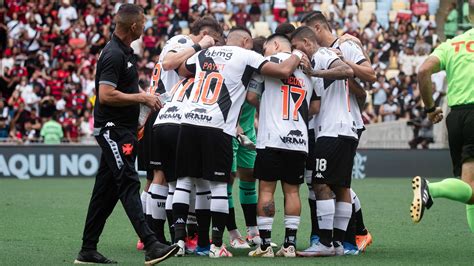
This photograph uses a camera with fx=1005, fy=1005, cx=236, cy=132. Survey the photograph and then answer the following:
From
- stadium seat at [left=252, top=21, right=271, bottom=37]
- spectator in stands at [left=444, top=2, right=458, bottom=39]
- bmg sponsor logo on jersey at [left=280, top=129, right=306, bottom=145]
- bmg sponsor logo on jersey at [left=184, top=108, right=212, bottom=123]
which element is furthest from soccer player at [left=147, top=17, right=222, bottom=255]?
stadium seat at [left=252, top=21, right=271, bottom=37]

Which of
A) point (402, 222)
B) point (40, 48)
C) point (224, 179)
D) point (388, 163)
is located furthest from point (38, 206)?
point (40, 48)

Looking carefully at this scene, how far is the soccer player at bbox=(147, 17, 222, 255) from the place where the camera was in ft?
35.7

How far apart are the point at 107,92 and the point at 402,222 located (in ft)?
21.3

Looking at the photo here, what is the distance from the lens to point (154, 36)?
32.2m

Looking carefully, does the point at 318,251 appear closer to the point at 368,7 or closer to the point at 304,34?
the point at 304,34

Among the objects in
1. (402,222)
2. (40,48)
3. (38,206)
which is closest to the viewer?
(402,222)

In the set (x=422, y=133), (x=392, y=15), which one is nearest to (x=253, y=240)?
(x=422, y=133)

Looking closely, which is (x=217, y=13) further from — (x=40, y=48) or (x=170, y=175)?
(x=170, y=175)

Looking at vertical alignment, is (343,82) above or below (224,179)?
above

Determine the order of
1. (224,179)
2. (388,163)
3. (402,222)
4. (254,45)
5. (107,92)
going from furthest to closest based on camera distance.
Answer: (388,163) → (402,222) → (254,45) → (224,179) → (107,92)

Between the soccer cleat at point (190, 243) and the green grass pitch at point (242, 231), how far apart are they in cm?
46

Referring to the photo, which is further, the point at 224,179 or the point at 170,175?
the point at 170,175

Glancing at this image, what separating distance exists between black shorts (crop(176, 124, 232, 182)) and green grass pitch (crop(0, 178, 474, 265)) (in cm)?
88

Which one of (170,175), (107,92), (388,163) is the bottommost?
(388,163)
